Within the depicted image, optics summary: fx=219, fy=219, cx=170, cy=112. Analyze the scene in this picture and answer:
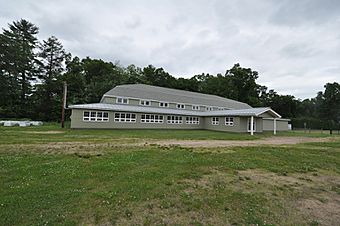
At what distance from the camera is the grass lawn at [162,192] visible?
3.87 m

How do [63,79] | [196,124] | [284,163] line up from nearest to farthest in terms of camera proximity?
[284,163], [196,124], [63,79]

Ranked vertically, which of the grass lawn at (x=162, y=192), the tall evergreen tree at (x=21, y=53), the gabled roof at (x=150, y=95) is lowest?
the grass lawn at (x=162, y=192)

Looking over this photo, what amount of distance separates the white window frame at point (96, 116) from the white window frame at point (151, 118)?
4942 mm

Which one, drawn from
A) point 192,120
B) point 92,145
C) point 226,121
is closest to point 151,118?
point 192,120

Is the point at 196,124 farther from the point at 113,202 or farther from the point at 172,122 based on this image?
the point at 113,202

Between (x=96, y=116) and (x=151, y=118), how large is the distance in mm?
7687

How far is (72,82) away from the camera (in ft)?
154

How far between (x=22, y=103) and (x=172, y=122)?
30.6 meters

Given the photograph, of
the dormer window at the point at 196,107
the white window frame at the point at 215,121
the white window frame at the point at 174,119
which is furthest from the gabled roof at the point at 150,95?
the white window frame at the point at 215,121

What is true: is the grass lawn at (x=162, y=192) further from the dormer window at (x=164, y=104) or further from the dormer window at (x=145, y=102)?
the dormer window at (x=164, y=104)

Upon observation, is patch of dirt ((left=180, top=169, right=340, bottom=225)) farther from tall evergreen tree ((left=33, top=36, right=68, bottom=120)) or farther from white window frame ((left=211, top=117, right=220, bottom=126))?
tall evergreen tree ((left=33, top=36, right=68, bottom=120))

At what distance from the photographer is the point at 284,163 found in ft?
28.2

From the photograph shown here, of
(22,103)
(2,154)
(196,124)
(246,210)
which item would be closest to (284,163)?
(246,210)

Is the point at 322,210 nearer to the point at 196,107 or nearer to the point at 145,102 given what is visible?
the point at 145,102
